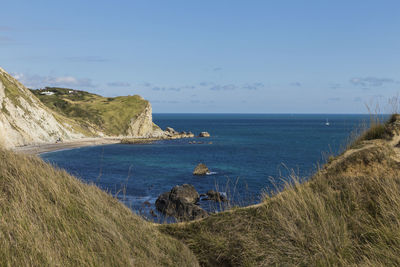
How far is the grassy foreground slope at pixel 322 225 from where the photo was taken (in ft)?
16.5

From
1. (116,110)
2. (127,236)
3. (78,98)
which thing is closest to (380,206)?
(127,236)

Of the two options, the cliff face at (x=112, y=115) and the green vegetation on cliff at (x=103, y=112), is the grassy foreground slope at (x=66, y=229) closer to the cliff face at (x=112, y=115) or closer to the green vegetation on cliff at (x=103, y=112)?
the green vegetation on cliff at (x=103, y=112)

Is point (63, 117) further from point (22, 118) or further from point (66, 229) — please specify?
point (66, 229)

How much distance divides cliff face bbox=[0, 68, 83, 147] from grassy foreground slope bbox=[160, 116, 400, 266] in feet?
249

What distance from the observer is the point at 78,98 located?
→ 171 m

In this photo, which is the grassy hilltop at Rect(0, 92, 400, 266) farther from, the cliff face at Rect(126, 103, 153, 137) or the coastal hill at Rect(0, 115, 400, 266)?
the cliff face at Rect(126, 103, 153, 137)

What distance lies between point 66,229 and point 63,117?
382ft

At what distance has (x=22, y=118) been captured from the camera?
8144 cm

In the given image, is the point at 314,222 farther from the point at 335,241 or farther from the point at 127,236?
the point at 127,236

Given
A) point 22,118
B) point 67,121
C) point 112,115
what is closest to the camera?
point 22,118

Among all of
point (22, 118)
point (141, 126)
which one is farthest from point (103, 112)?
point (22, 118)

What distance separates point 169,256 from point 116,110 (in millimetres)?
142214

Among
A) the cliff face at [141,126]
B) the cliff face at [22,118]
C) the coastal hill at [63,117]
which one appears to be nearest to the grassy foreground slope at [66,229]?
the coastal hill at [63,117]

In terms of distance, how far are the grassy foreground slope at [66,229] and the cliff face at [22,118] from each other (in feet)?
243
